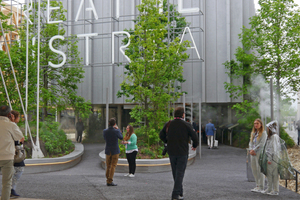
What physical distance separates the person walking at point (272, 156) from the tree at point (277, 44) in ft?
39.6

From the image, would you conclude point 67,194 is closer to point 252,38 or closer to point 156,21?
point 156,21

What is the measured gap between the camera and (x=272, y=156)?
23.8 feet

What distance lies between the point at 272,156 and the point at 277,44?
43.6 feet

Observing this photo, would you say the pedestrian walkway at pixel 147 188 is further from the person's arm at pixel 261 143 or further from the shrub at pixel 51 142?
the shrub at pixel 51 142

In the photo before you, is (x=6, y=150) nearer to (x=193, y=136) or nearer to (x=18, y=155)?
(x=18, y=155)

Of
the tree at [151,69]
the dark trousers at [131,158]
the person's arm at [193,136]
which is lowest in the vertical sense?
the dark trousers at [131,158]

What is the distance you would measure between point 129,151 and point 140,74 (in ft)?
17.7

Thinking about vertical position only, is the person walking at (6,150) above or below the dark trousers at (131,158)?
above

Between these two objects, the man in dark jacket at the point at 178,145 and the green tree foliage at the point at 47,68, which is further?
the green tree foliage at the point at 47,68

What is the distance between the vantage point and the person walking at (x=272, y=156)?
7246mm

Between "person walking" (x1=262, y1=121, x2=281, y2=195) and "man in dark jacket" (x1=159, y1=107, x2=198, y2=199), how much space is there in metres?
2.04

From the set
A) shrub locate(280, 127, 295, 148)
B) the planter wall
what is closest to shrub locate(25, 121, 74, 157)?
the planter wall

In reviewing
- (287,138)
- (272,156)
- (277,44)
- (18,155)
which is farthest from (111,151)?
(277,44)

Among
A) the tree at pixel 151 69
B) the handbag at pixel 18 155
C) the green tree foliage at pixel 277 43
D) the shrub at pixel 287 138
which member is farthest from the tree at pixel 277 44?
the handbag at pixel 18 155
